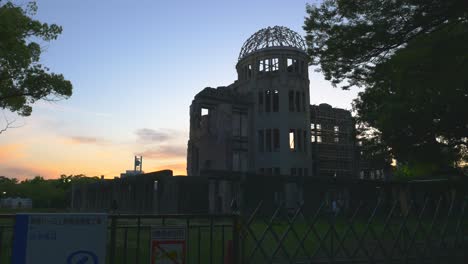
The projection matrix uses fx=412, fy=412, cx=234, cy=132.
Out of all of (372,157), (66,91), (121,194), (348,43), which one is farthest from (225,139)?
(348,43)

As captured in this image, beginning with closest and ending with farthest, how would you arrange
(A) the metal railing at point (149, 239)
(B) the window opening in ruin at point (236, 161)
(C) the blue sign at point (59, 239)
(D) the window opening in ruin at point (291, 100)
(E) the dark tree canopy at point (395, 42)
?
(C) the blue sign at point (59, 239) → (A) the metal railing at point (149, 239) → (E) the dark tree canopy at point (395, 42) → (D) the window opening in ruin at point (291, 100) → (B) the window opening in ruin at point (236, 161)

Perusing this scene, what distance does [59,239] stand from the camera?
525 centimetres

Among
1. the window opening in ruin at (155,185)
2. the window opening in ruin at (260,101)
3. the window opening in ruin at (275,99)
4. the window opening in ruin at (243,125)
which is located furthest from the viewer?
the window opening in ruin at (243,125)

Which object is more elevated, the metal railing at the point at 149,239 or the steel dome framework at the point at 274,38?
the steel dome framework at the point at 274,38

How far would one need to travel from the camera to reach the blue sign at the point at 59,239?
16.6ft

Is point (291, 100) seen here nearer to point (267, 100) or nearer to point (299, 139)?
point (267, 100)

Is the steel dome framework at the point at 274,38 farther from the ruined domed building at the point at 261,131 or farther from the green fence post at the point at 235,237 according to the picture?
the green fence post at the point at 235,237

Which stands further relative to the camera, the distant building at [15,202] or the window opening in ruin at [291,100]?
the distant building at [15,202]

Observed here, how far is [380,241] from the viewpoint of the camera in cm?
1204

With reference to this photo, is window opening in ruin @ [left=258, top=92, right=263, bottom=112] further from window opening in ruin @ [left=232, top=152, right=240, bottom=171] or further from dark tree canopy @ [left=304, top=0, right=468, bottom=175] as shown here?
dark tree canopy @ [left=304, top=0, right=468, bottom=175]

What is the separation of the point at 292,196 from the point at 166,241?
35.8 metres

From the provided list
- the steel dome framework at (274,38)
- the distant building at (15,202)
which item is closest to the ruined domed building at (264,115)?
the steel dome framework at (274,38)

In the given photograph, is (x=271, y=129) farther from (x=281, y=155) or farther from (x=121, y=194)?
(x=121, y=194)

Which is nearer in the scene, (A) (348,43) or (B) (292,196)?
(A) (348,43)
